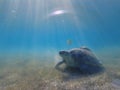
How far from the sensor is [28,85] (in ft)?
23.6

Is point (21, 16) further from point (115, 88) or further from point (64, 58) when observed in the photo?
point (115, 88)

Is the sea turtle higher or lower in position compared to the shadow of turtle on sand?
higher

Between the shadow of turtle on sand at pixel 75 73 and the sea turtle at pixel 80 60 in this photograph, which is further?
the sea turtle at pixel 80 60

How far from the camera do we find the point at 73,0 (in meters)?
31.4

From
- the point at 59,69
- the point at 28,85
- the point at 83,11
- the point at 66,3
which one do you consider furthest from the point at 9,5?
the point at 28,85

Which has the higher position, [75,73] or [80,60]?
[80,60]

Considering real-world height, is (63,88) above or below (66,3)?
below

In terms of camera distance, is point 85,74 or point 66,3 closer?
point 85,74

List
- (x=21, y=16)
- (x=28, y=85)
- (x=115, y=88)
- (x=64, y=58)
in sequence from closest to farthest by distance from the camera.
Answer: (x=115, y=88) → (x=28, y=85) → (x=64, y=58) → (x=21, y=16)

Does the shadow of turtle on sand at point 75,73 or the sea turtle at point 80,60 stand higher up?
the sea turtle at point 80,60

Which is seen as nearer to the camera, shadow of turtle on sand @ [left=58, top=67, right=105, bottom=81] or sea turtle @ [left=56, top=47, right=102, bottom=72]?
shadow of turtle on sand @ [left=58, top=67, right=105, bottom=81]

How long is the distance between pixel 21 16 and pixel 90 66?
1501 inches

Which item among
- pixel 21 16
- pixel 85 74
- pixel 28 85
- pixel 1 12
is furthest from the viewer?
pixel 21 16

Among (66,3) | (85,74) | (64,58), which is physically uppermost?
(66,3)
